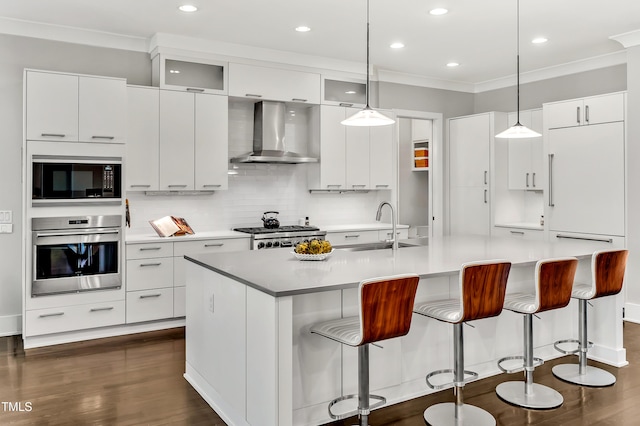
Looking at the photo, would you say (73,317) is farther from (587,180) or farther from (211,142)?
(587,180)

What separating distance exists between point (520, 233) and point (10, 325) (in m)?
5.68

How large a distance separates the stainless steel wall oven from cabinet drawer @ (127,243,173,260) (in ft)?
0.36

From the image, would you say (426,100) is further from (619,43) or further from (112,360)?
(112,360)

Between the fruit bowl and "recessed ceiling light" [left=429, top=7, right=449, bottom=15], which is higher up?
"recessed ceiling light" [left=429, top=7, right=449, bottom=15]

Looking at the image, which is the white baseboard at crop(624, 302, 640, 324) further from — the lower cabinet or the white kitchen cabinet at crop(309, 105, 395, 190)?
the lower cabinet

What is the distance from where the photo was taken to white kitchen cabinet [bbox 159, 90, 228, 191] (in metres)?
5.15

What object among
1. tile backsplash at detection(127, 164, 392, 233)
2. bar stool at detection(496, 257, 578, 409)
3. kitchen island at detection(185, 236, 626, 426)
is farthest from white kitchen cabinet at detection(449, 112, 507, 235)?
bar stool at detection(496, 257, 578, 409)

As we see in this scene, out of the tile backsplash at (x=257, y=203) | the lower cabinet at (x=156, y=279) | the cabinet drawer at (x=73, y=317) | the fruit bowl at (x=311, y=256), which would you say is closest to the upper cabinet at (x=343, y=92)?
the tile backsplash at (x=257, y=203)

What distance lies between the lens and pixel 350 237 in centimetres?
608

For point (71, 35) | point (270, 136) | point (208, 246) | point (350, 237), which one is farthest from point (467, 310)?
point (71, 35)

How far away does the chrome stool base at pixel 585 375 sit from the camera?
11.7ft

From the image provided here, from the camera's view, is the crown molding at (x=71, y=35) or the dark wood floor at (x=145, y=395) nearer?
the dark wood floor at (x=145, y=395)

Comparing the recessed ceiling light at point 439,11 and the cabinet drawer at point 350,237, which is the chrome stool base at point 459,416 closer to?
the cabinet drawer at point 350,237

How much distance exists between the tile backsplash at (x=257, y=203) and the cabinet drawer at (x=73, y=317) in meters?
0.93
